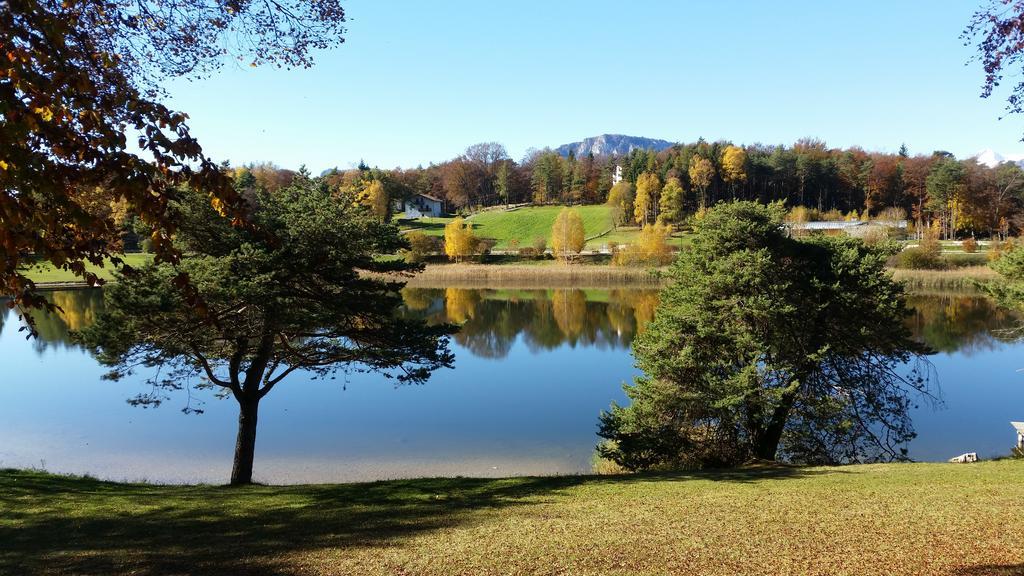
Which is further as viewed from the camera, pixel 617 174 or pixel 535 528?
pixel 617 174

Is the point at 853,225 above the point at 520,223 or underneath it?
underneath

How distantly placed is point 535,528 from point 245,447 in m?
9.12

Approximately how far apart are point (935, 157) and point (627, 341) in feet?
301

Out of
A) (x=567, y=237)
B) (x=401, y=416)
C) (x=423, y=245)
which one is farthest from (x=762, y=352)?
(x=423, y=245)

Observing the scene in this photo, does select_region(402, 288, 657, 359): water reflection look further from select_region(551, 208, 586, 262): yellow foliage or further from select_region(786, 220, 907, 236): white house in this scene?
select_region(786, 220, 907, 236): white house

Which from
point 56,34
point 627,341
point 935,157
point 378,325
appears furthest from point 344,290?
point 935,157

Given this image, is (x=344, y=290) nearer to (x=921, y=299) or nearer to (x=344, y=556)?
(x=344, y=556)

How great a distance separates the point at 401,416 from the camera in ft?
72.9

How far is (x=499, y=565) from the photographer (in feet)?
19.3

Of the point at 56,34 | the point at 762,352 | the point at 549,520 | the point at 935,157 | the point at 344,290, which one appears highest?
the point at 935,157

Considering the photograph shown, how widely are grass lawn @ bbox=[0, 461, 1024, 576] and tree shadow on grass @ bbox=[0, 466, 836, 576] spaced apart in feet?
0.10

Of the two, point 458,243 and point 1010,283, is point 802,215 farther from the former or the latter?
point 1010,283

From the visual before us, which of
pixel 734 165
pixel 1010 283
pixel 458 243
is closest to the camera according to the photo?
pixel 1010 283

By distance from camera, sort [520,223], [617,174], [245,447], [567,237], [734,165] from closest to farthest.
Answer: [245,447]
[567,237]
[734,165]
[520,223]
[617,174]
